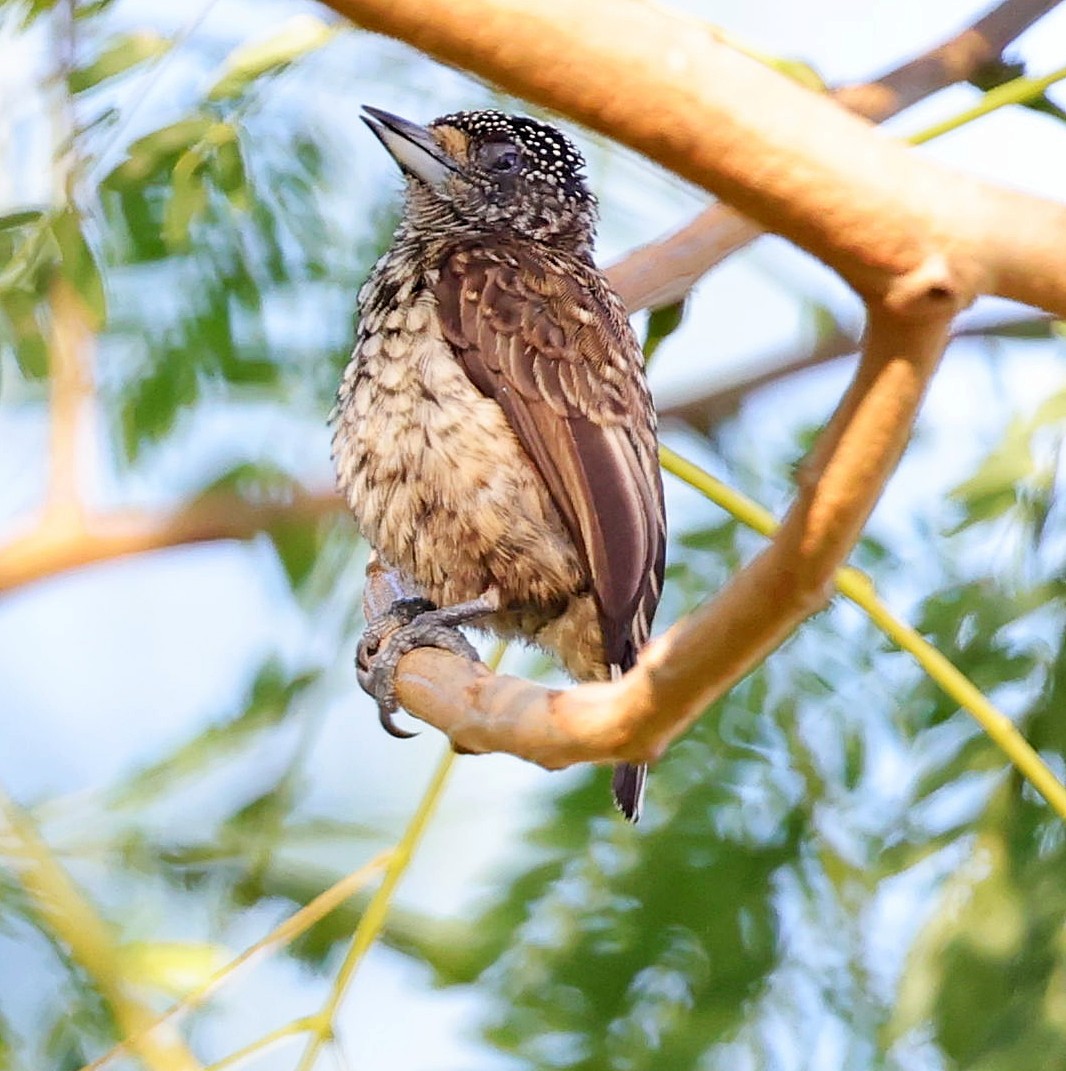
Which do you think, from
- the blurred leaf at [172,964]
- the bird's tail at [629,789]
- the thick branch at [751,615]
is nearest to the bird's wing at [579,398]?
the bird's tail at [629,789]

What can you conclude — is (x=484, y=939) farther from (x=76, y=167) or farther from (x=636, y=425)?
(x=76, y=167)

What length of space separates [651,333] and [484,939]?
146cm

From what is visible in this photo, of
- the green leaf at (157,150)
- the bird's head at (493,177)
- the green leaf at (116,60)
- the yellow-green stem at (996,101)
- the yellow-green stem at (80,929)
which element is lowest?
the yellow-green stem at (80,929)

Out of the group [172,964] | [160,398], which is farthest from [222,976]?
[160,398]

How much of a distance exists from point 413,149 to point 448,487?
39.3 inches

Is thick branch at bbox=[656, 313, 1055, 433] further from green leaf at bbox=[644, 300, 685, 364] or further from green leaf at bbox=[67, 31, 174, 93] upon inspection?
green leaf at bbox=[67, 31, 174, 93]

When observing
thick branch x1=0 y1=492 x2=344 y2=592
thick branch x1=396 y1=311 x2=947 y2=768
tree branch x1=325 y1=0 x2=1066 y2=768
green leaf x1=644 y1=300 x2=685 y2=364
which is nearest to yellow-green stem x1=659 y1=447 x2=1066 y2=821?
thick branch x1=396 y1=311 x2=947 y2=768

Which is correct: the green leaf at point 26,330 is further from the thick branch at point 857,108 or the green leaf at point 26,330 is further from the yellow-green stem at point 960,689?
the yellow-green stem at point 960,689

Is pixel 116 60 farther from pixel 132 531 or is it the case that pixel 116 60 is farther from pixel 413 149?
pixel 132 531

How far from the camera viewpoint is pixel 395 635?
12.5ft

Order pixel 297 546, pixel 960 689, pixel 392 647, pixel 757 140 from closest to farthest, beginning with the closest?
pixel 757 140, pixel 960 689, pixel 392 647, pixel 297 546

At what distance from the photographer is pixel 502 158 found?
4.74 meters

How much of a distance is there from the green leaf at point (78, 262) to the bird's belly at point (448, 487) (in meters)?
0.77

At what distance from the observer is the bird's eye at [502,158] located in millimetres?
4723
